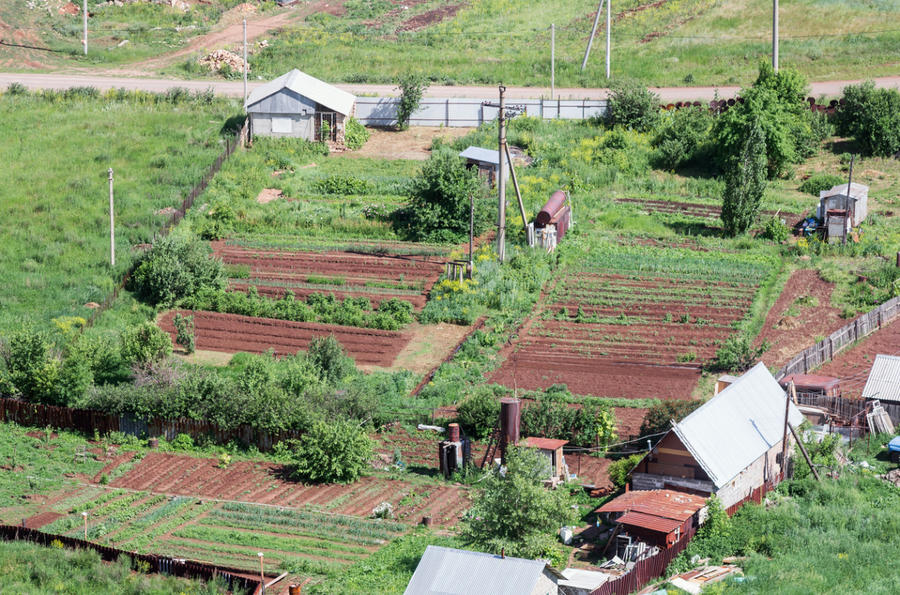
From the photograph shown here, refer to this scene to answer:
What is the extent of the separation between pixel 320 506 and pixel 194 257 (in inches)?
681

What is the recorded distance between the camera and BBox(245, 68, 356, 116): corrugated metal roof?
6806cm

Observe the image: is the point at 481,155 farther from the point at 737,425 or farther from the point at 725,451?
the point at 725,451

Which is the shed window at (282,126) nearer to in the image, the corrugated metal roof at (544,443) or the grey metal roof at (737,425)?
the corrugated metal roof at (544,443)

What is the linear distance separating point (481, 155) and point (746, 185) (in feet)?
39.4

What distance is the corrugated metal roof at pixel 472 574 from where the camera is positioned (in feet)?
95.3

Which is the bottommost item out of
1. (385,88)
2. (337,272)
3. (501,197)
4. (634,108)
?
(337,272)

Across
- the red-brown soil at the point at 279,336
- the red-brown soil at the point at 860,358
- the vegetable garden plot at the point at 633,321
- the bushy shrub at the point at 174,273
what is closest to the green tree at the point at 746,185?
the vegetable garden plot at the point at 633,321

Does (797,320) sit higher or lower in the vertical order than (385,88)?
lower

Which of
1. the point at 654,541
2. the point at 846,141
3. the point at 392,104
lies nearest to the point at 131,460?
the point at 654,541

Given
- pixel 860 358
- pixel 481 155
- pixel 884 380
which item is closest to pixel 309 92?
pixel 481 155

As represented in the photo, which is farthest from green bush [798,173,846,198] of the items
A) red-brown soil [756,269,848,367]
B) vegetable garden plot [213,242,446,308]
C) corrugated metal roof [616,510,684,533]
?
corrugated metal roof [616,510,684,533]

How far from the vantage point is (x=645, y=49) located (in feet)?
263

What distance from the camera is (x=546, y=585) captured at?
3011cm

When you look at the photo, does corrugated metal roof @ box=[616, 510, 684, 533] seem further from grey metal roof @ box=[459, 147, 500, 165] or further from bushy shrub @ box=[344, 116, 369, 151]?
bushy shrub @ box=[344, 116, 369, 151]
